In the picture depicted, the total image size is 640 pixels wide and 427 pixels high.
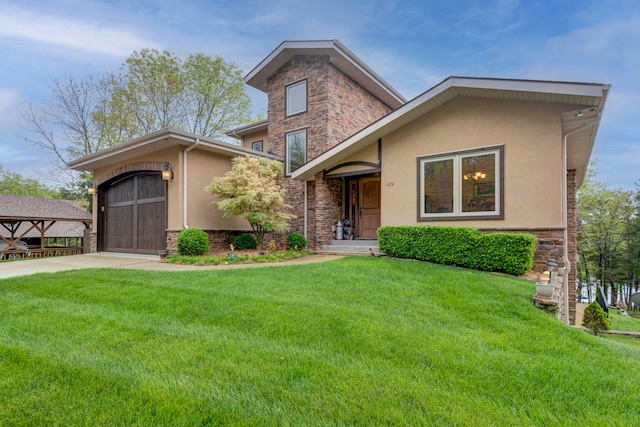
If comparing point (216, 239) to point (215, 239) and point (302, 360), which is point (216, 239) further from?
point (302, 360)

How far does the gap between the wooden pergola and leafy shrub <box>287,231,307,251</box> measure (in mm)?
12834

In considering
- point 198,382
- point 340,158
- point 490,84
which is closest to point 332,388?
point 198,382

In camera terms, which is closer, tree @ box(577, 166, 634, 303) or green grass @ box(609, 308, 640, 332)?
green grass @ box(609, 308, 640, 332)

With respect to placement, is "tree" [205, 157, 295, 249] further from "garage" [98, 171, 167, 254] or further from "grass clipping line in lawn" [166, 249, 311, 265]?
"garage" [98, 171, 167, 254]

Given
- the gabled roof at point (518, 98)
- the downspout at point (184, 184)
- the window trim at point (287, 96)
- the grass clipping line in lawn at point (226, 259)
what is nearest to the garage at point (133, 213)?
the downspout at point (184, 184)

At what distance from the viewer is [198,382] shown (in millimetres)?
2338

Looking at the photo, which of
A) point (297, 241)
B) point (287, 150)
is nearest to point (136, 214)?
point (297, 241)

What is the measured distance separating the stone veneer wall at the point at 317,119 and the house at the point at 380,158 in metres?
0.05

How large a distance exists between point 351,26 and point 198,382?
1537cm

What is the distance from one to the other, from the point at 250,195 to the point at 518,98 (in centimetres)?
712

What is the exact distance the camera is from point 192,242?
904 cm

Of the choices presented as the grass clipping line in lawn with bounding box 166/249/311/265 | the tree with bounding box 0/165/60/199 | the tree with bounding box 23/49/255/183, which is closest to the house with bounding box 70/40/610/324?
the grass clipping line in lawn with bounding box 166/249/311/265

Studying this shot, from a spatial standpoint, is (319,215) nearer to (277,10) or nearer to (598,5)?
(277,10)

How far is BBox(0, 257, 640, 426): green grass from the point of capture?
204cm
